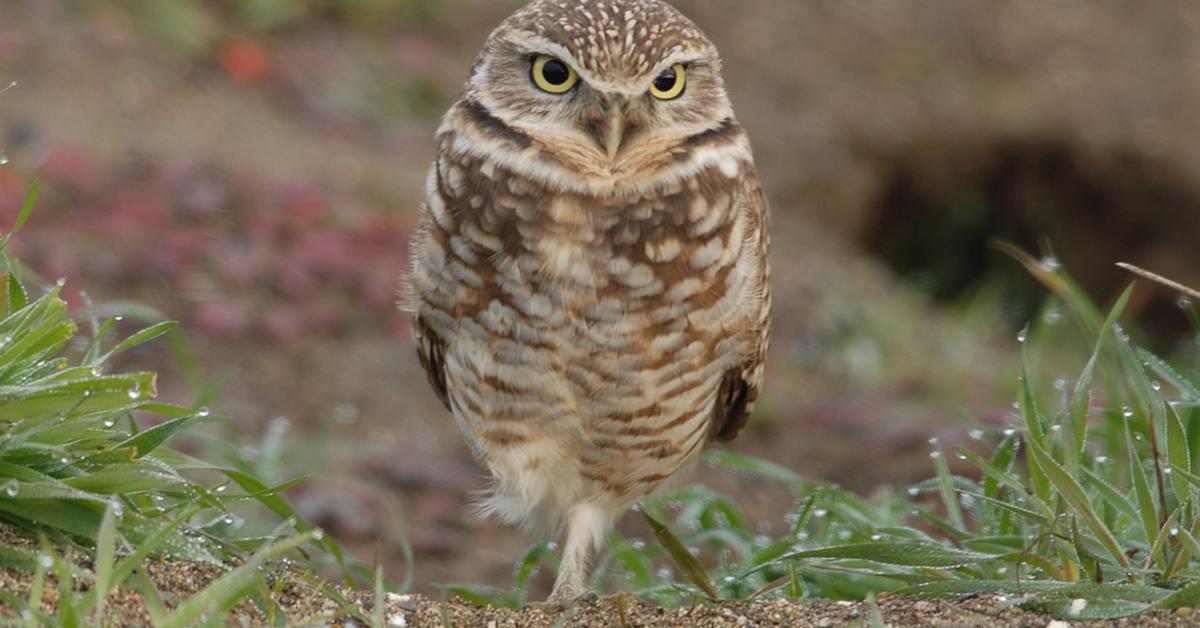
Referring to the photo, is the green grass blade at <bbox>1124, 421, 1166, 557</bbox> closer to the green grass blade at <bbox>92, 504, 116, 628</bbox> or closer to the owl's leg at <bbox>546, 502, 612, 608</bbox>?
the owl's leg at <bbox>546, 502, 612, 608</bbox>

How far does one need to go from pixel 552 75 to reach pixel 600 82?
0.13 metres

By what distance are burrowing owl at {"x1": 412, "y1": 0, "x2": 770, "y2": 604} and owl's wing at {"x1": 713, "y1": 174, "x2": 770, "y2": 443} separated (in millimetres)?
10

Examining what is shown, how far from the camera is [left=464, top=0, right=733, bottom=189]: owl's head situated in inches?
116

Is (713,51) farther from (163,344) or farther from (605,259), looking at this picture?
(163,344)

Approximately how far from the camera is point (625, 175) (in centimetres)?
300

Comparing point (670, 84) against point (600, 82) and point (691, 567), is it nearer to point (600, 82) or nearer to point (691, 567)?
point (600, 82)

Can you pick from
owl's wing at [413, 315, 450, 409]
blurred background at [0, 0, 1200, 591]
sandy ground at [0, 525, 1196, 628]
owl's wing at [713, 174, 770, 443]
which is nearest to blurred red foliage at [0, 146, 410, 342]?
blurred background at [0, 0, 1200, 591]

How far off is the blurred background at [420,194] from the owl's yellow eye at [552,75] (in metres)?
0.98

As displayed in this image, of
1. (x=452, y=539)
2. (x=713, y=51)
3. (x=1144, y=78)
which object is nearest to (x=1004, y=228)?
(x=1144, y=78)

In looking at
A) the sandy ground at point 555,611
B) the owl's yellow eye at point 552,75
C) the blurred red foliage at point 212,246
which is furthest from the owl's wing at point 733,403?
the blurred red foliage at point 212,246

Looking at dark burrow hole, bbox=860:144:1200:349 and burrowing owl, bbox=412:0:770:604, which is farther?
dark burrow hole, bbox=860:144:1200:349

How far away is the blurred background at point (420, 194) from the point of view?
5047 millimetres

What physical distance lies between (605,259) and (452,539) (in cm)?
186

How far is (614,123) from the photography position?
294cm
